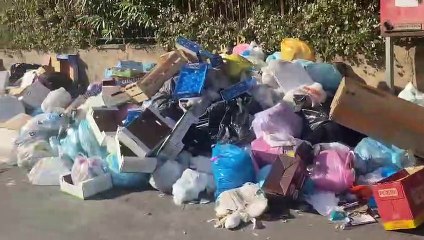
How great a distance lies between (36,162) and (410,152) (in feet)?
12.1

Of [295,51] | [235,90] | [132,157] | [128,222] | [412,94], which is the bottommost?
[128,222]

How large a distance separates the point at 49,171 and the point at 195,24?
9.36ft

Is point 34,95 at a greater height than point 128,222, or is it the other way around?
point 34,95

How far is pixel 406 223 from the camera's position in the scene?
4.44 m

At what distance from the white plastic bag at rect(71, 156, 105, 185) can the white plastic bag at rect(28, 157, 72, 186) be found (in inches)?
14.2

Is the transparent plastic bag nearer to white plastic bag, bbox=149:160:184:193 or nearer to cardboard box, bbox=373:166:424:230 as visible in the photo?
white plastic bag, bbox=149:160:184:193

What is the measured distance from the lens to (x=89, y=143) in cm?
627

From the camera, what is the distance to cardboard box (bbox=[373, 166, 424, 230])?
439 cm

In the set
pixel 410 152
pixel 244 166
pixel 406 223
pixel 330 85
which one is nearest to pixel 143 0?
pixel 330 85

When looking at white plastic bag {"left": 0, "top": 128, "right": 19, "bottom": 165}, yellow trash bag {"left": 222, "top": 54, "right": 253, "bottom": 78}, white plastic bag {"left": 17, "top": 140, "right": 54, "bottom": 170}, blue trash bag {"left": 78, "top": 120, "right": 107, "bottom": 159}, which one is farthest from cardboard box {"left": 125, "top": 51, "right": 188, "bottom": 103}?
white plastic bag {"left": 0, "top": 128, "right": 19, "bottom": 165}

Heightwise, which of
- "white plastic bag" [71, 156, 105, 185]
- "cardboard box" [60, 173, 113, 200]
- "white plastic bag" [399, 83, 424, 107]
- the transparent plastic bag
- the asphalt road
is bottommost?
the asphalt road

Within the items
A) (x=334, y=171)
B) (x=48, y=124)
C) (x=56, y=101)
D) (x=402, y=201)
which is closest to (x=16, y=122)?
(x=56, y=101)

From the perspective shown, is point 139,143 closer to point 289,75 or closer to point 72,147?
point 72,147

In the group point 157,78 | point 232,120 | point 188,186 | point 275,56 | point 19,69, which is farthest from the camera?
point 19,69
